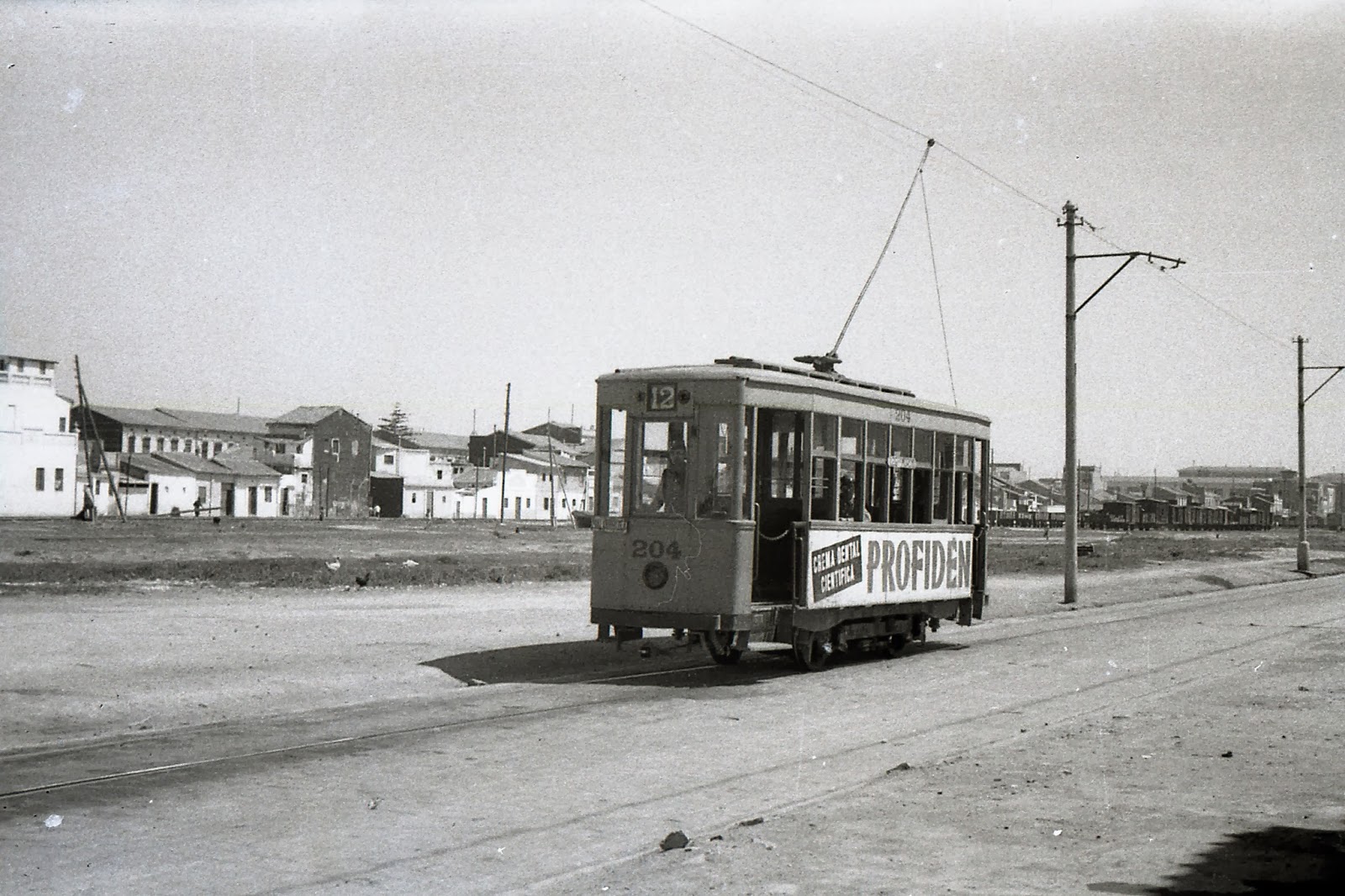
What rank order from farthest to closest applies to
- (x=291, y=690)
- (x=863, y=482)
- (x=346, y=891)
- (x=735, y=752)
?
(x=863, y=482) < (x=291, y=690) < (x=735, y=752) < (x=346, y=891)

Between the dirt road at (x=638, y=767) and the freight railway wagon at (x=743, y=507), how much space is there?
2.40ft

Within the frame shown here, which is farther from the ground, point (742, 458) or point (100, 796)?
point (742, 458)

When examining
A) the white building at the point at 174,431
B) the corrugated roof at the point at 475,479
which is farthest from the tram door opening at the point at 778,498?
the corrugated roof at the point at 475,479

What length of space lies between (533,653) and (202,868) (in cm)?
1026

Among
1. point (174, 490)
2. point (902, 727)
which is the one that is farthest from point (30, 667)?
point (174, 490)

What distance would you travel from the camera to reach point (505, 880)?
6301 millimetres

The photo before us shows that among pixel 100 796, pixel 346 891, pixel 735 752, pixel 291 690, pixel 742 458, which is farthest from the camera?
pixel 742 458

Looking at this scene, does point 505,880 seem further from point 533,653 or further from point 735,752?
point 533,653

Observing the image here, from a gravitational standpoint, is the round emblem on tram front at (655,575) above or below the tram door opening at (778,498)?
below

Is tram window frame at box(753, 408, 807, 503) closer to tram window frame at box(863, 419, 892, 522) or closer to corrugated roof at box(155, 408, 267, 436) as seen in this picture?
tram window frame at box(863, 419, 892, 522)

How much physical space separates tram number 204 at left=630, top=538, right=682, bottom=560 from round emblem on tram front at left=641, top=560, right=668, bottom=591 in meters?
0.09

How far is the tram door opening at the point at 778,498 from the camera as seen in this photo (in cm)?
1480

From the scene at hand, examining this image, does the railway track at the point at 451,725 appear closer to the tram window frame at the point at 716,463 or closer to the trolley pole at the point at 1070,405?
the tram window frame at the point at 716,463

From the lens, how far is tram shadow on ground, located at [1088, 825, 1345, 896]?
617 centimetres
